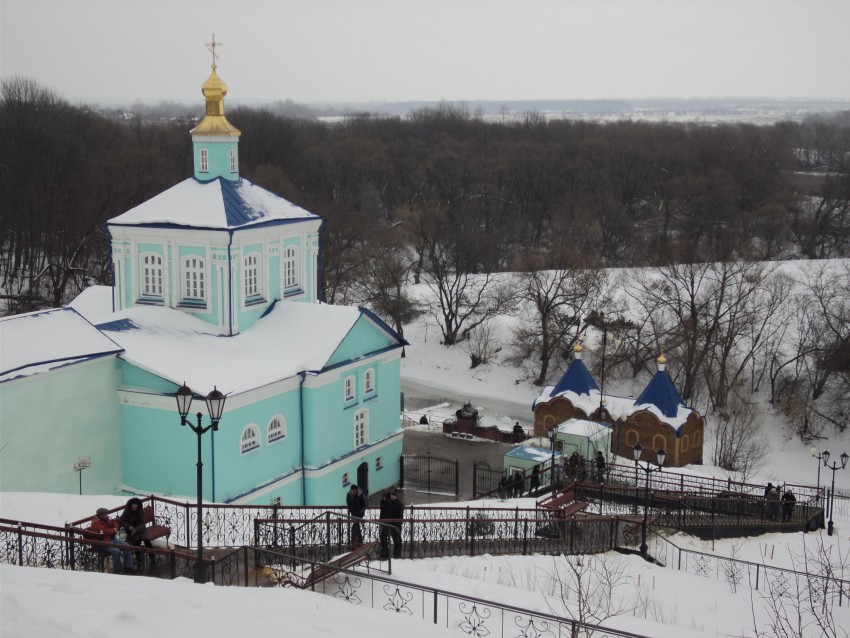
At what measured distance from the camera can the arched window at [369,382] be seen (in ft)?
71.3

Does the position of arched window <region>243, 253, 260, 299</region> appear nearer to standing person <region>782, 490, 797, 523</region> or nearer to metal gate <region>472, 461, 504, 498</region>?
metal gate <region>472, 461, 504, 498</region>

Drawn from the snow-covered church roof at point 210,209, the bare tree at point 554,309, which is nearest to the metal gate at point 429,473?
the snow-covered church roof at point 210,209

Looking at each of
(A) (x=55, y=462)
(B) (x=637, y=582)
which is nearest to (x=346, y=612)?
(B) (x=637, y=582)

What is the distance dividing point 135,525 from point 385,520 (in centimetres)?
324

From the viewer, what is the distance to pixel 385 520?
12.6 meters

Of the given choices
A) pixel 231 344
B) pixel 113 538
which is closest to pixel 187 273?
pixel 231 344

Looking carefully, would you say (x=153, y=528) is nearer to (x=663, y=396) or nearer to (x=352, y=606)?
(x=352, y=606)

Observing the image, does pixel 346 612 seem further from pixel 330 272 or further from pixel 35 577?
pixel 330 272

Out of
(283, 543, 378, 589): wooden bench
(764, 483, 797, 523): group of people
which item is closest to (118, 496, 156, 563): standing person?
(283, 543, 378, 589): wooden bench

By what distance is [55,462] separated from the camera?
17.2 m

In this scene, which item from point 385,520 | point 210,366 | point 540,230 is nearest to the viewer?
point 385,520

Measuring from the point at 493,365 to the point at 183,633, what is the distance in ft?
104

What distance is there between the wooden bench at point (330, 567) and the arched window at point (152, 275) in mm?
11111

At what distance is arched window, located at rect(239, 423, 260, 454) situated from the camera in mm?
18438
